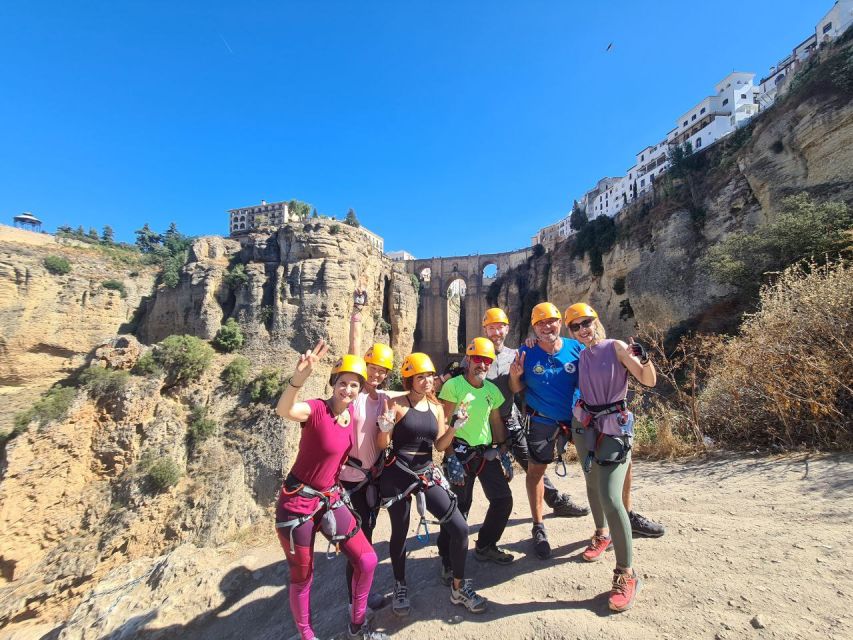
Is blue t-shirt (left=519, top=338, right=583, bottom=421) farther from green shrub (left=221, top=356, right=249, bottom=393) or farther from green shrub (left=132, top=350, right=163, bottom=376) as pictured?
green shrub (left=221, top=356, right=249, bottom=393)

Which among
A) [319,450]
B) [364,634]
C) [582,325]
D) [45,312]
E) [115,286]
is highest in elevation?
[115,286]

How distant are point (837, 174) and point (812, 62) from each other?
755cm

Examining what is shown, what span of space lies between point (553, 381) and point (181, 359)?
674 inches

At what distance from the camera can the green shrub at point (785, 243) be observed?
8.95m

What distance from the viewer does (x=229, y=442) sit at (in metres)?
14.9

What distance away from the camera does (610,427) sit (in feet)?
8.01

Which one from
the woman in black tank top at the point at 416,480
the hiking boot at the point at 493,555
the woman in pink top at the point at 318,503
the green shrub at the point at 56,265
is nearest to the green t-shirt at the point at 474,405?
the woman in black tank top at the point at 416,480

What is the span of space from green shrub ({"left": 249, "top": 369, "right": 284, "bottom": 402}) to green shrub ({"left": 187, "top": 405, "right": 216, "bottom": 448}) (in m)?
1.93

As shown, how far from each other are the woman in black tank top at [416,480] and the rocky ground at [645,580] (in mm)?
163

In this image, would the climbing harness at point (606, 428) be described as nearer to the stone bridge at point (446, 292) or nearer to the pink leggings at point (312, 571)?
the pink leggings at point (312, 571)

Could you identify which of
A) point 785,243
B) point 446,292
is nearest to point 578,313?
point 785,243

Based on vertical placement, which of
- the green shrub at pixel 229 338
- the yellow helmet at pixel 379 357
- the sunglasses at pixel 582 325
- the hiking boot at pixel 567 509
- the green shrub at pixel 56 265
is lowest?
the hiking boot at pixel 567 509

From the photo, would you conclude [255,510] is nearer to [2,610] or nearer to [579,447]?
[2,610]

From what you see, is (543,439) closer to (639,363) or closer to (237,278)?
(639,363)
